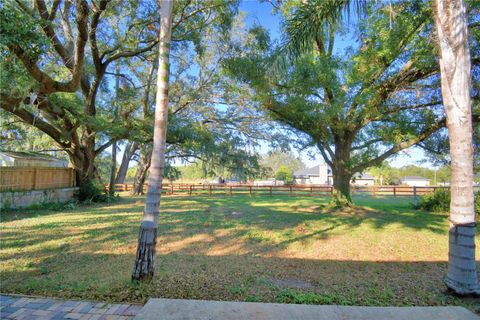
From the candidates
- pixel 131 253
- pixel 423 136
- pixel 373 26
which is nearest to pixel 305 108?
pixel 373 26

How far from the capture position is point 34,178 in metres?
11.4

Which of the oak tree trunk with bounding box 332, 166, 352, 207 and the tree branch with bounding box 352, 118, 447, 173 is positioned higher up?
the tree branch with bounding box 352, 118, 447, 173

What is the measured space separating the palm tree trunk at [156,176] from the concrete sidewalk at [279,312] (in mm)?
638

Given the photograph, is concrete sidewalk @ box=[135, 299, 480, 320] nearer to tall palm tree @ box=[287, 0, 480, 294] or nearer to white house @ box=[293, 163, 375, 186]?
tall palm tree @ box=[287, 0, 480, 294]

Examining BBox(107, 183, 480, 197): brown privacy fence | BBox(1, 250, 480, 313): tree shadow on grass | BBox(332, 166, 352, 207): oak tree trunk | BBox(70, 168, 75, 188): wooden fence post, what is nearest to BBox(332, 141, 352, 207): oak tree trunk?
BBox(332, 166, 352, 207): oak tree trunk

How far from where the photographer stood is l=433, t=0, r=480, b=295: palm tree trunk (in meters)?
3.13

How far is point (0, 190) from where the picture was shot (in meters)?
9.89

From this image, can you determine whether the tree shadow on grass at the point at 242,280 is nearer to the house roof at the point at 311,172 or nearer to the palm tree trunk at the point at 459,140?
the palm tree trunk at the point at 459,140

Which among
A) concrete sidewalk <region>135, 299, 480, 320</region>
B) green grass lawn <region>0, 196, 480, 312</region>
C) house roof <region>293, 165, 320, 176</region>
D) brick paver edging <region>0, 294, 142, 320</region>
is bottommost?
green grass lawn <region>0, 196, 480, 312</region>

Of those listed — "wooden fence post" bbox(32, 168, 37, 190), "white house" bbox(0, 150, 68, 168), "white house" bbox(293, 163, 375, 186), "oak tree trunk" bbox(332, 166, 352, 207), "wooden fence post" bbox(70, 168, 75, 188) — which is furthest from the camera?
"white house" bbox(293, 163, 375, 186)

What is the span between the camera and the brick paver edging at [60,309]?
2654 mm

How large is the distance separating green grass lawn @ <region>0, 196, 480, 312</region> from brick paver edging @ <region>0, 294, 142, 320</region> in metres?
0.21

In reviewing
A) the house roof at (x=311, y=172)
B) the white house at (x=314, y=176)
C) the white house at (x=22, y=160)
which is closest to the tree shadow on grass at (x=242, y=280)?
the white house at (x=22, y=160)

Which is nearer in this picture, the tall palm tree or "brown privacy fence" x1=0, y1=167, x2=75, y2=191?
the tall palm tree
